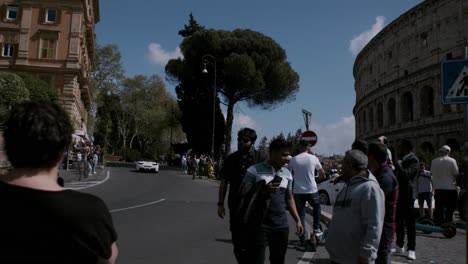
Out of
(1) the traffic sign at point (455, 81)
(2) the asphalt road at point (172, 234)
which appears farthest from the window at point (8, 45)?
(1) the traffic sign at point (455, 81)

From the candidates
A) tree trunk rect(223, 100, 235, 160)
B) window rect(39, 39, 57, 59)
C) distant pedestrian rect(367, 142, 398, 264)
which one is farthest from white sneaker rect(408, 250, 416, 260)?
window rect(39, 39, 57, 59)

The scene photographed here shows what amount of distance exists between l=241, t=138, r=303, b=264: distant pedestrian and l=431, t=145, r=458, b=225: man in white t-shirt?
18.8ft

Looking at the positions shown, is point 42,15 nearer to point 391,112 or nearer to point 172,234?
point 391,112

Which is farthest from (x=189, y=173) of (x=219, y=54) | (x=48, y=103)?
(x=48, y=103)

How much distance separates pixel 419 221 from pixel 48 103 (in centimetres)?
905

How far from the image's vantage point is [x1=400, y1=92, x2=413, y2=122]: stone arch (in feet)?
157

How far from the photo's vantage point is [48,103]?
1.92 metres

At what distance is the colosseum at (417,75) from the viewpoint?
4025cm

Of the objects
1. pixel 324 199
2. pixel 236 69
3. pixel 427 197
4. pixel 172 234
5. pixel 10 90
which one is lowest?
pixel 172 234

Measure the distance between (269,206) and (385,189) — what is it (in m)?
1.22

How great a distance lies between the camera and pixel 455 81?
521 cm

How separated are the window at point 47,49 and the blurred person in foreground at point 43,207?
146 ft

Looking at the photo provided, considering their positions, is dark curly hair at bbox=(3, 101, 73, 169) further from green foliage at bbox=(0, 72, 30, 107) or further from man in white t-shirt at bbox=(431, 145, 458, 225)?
green foliage at bbox=(0, 72, 30, 107)

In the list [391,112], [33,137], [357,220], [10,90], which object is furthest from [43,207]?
[391,112]
